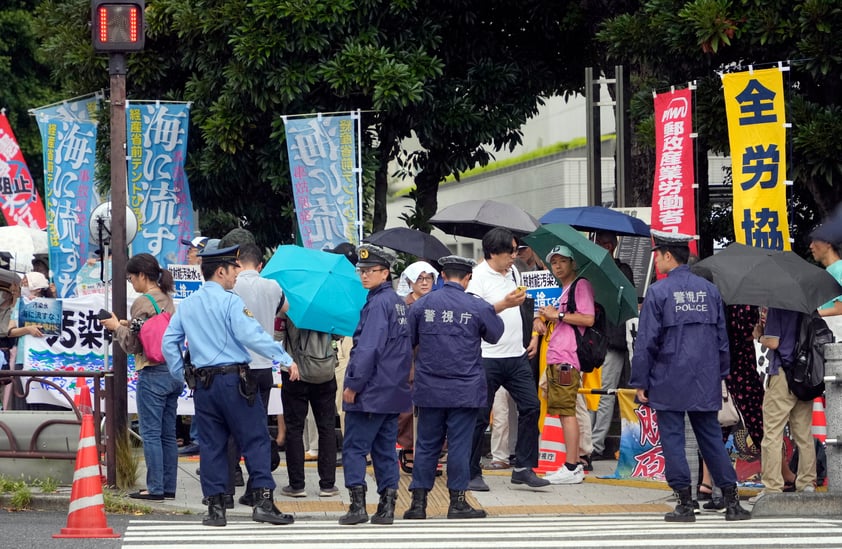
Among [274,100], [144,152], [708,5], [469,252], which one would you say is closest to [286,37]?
[274,100]

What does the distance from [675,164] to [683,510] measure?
225 inches

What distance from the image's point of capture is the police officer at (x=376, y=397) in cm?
913

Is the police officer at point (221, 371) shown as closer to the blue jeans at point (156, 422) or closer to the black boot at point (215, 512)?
the black boot at point (215, 512)

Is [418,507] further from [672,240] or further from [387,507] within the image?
[672,240]

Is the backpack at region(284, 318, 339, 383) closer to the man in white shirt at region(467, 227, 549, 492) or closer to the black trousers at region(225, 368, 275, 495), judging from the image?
the black trousers at region(225, 368, 275, 495)

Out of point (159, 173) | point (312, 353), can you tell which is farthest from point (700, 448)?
point (159, 173)

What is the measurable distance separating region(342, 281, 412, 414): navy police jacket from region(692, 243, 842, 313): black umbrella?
7.45ft

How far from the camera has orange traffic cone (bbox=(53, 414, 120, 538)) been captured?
8609 millimetres

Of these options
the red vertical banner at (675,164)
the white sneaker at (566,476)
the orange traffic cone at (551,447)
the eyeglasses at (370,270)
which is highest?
the red vertical banner at (675,164)

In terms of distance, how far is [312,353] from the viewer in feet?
33.5

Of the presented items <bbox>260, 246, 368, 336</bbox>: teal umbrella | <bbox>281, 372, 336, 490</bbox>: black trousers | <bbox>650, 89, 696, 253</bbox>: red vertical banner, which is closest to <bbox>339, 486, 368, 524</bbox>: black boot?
<bbox>281, 372, 336, 490</bbox>: black trousers

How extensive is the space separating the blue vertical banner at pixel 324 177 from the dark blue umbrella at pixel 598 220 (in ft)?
10.8

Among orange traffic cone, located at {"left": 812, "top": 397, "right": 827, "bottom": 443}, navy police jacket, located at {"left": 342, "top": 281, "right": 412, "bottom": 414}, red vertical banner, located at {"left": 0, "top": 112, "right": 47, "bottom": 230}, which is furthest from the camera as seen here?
red vertical banner, located at {"left": 0, "top": 112, "right": 47, "bottom": 230}

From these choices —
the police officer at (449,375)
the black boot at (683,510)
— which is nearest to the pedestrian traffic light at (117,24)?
the police officer at (449,375)
